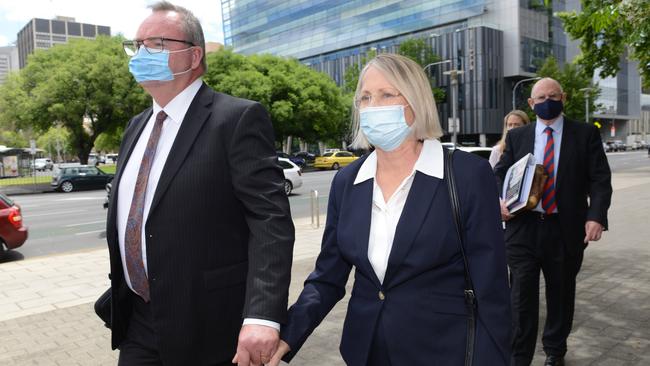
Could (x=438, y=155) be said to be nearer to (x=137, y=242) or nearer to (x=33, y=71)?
(x=137, y=242)

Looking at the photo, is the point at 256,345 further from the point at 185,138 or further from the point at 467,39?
the point at 467,39

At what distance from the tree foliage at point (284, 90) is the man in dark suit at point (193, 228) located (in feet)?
125

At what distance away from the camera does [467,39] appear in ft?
200

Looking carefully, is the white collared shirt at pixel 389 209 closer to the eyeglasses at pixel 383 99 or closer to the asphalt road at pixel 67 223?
the eyeglasses at pixel 383 99

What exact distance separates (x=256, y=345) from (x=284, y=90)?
43395 millimetres

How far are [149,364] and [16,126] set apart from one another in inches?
1522

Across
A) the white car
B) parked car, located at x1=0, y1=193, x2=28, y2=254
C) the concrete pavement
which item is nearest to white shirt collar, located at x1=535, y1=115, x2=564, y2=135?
the concrete pavement

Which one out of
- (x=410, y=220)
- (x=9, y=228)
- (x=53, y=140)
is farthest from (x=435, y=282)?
(x=53, y=140)

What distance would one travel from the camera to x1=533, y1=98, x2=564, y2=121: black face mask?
4012 millimetres

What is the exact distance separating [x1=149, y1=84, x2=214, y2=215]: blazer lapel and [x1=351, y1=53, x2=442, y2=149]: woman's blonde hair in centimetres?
71

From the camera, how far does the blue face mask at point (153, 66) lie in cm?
235

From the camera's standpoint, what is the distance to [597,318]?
5.23 meters

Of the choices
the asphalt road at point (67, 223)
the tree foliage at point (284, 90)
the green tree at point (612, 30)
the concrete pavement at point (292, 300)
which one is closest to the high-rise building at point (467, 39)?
the tree foliage at point (284, 90)

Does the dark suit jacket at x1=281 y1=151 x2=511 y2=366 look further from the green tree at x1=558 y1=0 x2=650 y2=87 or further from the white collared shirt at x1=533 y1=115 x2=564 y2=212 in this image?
the green tree at x1=558 y1=0 x2=650 y2=87
